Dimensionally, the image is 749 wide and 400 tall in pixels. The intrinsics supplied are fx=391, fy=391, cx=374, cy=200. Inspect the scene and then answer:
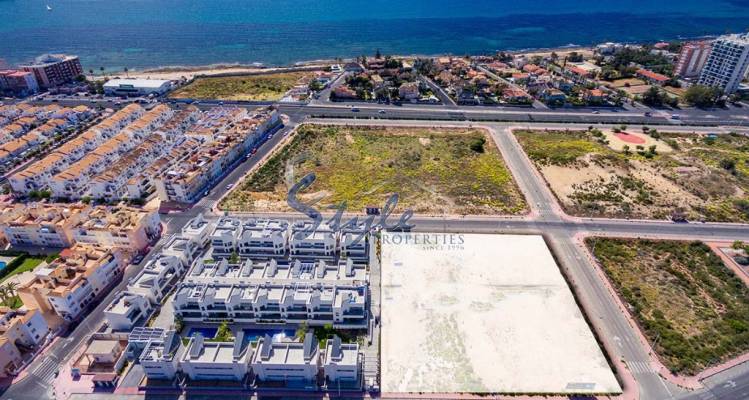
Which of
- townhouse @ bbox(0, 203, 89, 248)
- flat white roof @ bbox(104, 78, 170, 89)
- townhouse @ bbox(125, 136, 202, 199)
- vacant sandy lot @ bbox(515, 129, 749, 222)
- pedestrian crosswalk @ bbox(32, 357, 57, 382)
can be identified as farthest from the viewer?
flat white roof @ bbox(104, 78, 170, 89)

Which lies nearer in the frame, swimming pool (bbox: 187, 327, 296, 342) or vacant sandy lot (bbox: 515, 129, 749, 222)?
swimming pool (bbox: 187, 327, 296, 342)

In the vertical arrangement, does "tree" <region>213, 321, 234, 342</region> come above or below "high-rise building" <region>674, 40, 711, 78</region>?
below

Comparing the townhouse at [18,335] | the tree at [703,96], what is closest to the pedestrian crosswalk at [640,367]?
the townhouse at [18,335]

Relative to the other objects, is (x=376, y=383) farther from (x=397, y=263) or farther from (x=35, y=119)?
(x=35, y=119)

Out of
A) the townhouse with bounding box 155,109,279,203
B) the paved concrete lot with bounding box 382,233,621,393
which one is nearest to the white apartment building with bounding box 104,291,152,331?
the townhouse with bounding box 155,109,279,203

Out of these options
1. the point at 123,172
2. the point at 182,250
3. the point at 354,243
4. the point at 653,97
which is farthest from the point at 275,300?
the point at 653,97

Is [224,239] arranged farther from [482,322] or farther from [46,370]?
[482,322]

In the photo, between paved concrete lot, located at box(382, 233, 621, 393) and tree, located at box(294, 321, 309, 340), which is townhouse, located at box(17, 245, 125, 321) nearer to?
tree, located at box(294, 321, 309, 340)
